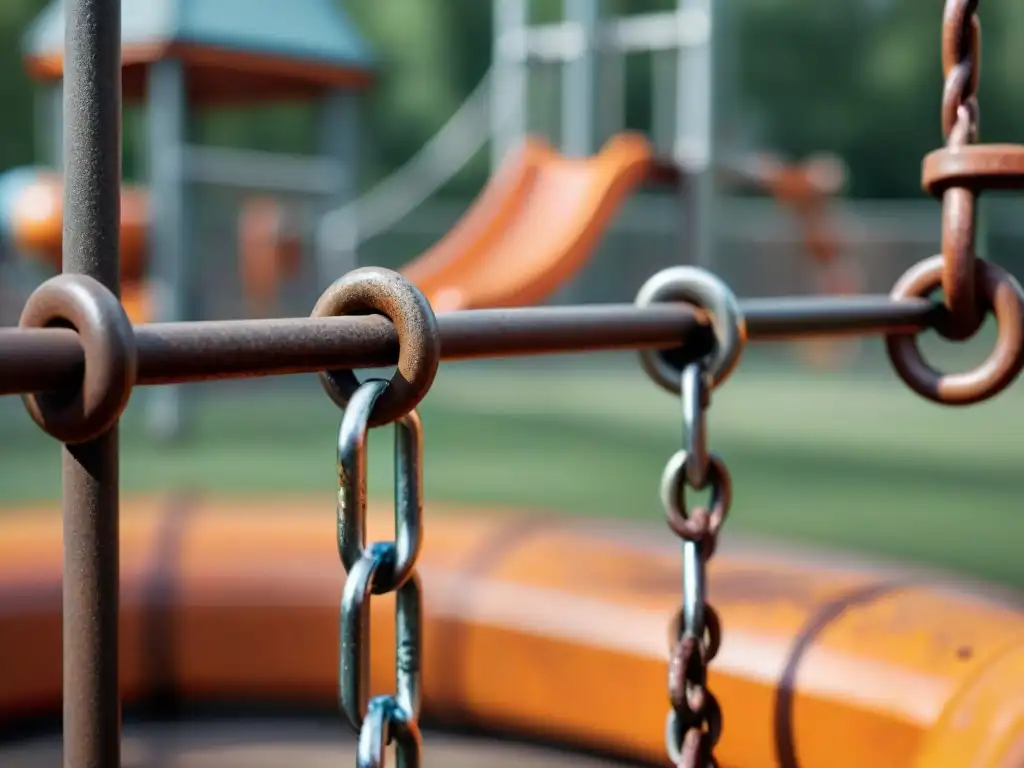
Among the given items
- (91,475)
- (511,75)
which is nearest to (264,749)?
(91,475)

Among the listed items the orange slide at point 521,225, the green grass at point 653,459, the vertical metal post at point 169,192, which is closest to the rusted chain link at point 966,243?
the green grass at point 653,459

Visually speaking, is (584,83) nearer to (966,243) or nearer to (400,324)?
(966,243)

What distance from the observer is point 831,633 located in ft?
2.67

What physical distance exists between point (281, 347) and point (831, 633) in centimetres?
55

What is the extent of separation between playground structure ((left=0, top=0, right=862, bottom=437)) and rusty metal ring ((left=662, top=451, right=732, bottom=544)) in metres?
2.78

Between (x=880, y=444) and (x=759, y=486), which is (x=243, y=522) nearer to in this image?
(x=759, y=486)

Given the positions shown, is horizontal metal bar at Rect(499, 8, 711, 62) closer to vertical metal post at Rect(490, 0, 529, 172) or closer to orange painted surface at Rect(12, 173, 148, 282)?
vertical metal post at Rect(490, 0, 529, 172)

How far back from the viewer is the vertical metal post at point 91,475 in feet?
1.20

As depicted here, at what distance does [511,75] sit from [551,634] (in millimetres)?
4709

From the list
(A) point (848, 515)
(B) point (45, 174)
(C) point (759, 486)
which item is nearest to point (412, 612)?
(A) point (848, 515)

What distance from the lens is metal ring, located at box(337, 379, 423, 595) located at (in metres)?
0.36

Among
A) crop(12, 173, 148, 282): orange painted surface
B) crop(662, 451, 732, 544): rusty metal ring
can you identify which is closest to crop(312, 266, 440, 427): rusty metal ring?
crop(662, 451, 732, 544): rusty metal ring

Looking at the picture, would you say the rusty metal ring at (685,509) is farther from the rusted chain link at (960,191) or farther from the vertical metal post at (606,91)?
the vertical metal post at (606,91)

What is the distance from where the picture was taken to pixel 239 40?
4.22 m
